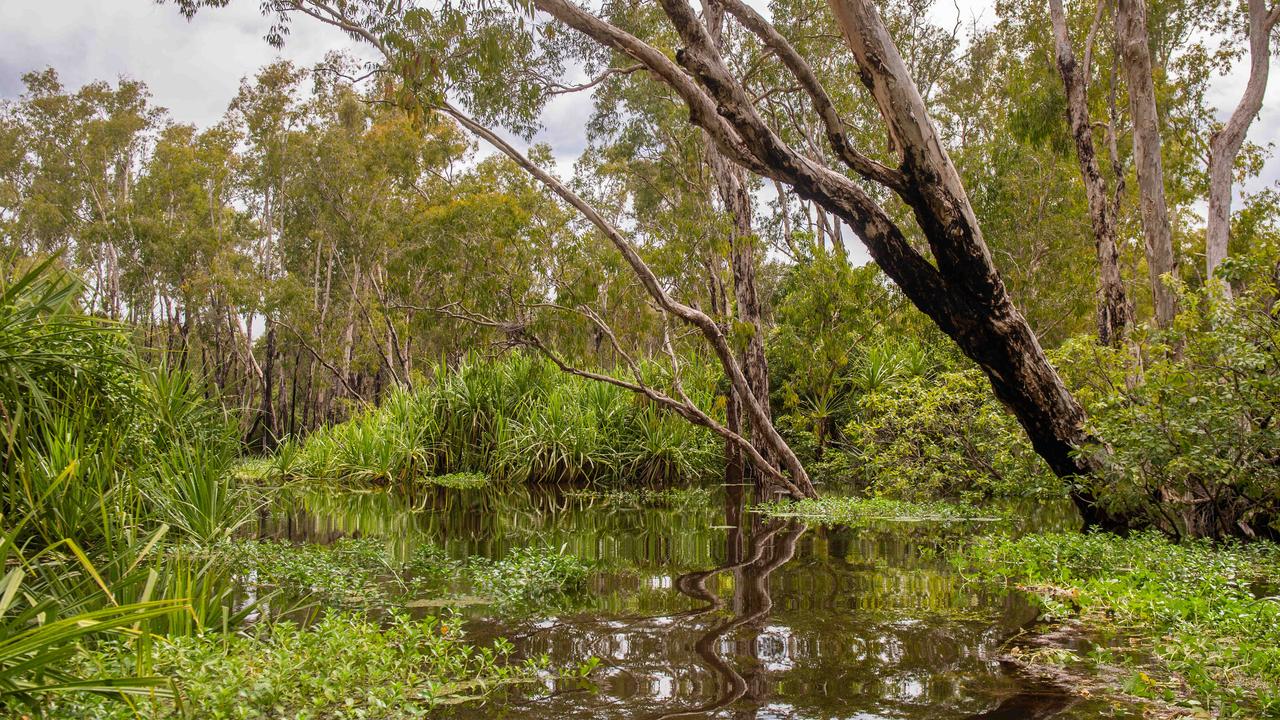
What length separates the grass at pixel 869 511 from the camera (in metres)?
8.47

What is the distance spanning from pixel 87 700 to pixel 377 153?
2388cm

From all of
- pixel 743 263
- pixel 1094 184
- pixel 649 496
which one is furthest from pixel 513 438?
pixel 1094 184

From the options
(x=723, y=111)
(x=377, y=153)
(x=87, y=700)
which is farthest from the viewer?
(x=377, y=153)

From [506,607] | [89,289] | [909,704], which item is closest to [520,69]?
[89,289]

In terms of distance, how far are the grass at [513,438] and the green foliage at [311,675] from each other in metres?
10.5

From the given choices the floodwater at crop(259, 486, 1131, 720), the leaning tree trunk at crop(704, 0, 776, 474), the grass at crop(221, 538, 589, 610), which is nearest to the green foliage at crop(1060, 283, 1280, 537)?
the floodwater at crop(259, 486, 1131, 720)

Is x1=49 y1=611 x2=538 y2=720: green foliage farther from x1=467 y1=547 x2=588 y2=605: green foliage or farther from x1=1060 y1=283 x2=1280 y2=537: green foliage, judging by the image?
x1=1060 y1=283 x2=1280 y2=537: green foliage

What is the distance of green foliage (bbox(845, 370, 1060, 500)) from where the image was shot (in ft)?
30.1

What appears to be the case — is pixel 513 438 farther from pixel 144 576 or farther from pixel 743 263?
pixel 144 576

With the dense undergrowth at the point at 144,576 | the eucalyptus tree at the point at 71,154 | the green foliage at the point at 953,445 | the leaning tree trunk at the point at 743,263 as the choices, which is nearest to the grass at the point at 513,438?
the leaning tree trunk at the point at 743,263

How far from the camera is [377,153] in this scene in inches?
960

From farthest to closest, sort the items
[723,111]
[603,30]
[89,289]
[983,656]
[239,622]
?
[603,30]
[723,111]
[89,289]
[239,622]
[983,656]

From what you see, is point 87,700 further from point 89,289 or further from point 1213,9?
point 1213,9

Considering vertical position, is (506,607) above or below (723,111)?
Result: below
